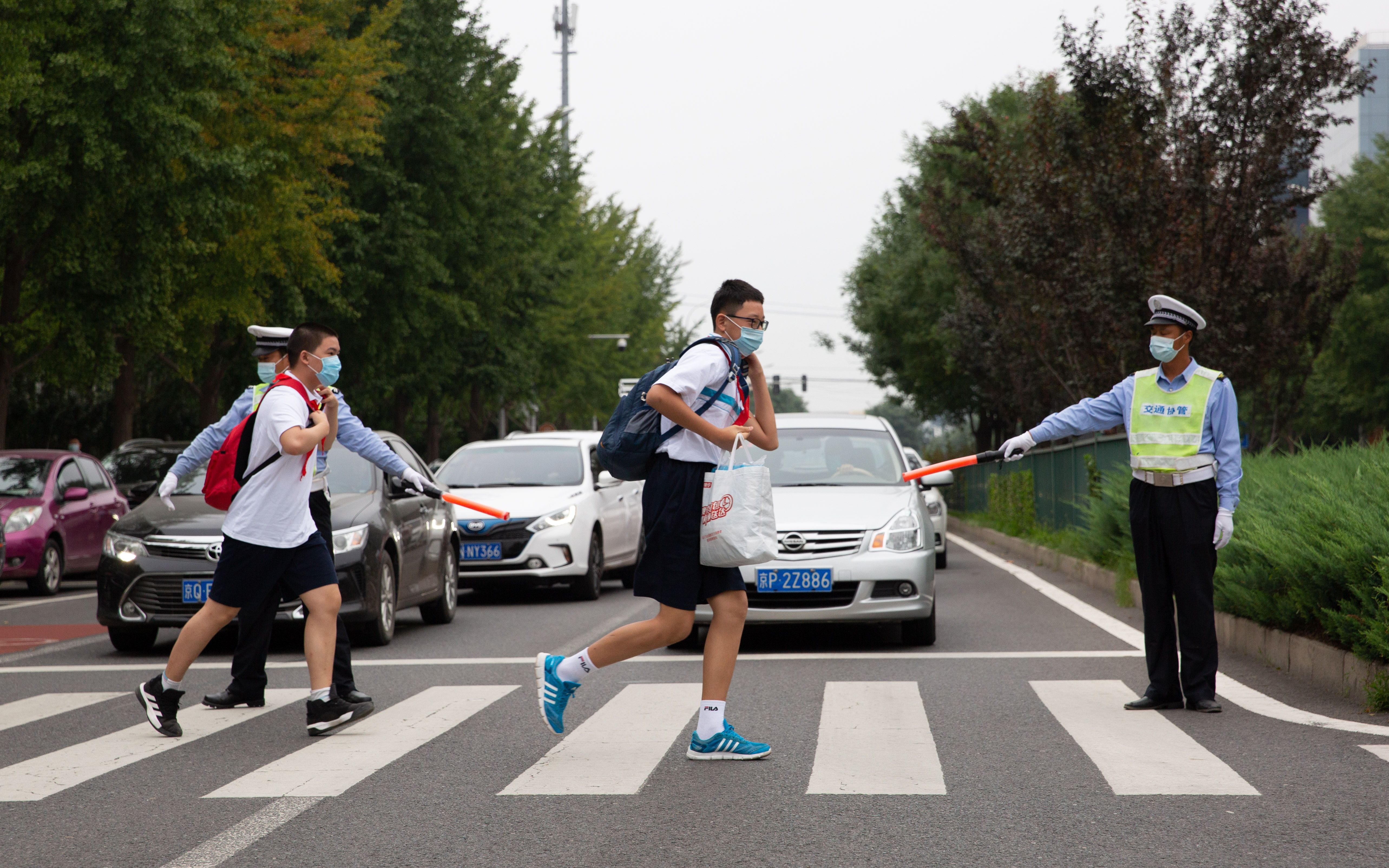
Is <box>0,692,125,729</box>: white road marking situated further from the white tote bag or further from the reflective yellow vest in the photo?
the reflective yellow vest

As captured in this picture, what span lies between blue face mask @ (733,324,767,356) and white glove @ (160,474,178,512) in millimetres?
3369

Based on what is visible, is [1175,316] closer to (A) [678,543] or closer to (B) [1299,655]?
(B) [1299,655]

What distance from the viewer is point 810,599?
9984 mm

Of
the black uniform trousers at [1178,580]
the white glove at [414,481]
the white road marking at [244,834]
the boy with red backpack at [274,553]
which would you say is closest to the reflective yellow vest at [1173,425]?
the black uniform trousers at [1178,580]

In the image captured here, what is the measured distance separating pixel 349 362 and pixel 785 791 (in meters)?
28.0

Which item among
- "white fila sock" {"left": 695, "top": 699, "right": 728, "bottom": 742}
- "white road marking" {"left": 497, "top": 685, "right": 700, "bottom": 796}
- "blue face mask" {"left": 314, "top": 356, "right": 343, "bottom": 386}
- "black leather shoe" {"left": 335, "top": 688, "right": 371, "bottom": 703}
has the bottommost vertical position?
"white road marking" {"left": 497, "top": 685, "right": 700, "bottom": 796}

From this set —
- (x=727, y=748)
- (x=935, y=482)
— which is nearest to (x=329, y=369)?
(x=727, y=748)

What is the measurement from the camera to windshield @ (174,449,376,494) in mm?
11172

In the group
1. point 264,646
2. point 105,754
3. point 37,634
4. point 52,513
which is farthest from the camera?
point 52,513

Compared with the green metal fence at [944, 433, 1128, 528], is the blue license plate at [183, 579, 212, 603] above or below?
below

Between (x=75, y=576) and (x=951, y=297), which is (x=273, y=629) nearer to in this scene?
(x=75, y=576)

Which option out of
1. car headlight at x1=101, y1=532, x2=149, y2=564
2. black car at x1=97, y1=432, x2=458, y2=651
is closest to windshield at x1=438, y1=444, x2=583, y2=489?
black car at x1=97, y1=432, x2=458, y2=651

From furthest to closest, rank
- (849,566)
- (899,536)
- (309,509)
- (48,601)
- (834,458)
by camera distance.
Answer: (48,601), (834,458), (899,536), (849,566), (309,509)

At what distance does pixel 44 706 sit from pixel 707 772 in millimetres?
3875
